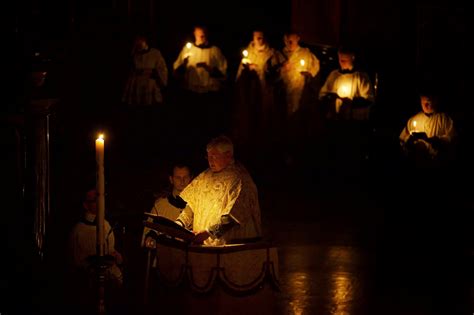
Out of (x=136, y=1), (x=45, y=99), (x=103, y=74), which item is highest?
(x=136, y=1)

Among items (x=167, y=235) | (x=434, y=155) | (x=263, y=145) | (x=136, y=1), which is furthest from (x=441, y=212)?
(x=136, y=1)

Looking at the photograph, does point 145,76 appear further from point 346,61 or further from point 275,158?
point 346,61

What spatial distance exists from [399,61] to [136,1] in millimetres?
4836

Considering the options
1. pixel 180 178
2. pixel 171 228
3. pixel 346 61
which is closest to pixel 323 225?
pixel 180 178

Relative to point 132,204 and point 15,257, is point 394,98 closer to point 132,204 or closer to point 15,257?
point 132,204

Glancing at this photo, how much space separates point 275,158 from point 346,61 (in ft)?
7.13

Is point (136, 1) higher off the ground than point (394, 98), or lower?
higher

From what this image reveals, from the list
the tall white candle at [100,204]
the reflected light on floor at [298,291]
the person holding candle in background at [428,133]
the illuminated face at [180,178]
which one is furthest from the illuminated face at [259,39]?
the tall white candle at [100,204]

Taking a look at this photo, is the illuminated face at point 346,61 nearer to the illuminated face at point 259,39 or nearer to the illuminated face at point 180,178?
the illuminated face at point 259,39

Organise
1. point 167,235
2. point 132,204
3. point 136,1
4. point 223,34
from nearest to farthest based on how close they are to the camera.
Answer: point 167,235, point 132,204, point 136,1, point 223,34

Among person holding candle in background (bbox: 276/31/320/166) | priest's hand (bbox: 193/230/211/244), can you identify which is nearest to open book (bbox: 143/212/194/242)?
priest's hand (bbox: 193/230/211/244)

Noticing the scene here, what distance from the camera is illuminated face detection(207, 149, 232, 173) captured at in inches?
378

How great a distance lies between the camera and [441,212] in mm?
14930

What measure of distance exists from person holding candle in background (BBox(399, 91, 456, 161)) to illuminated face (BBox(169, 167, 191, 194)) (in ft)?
20.8
